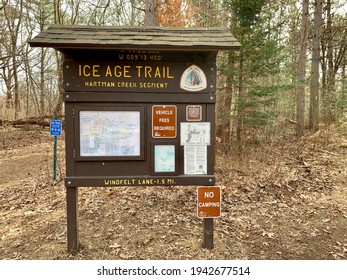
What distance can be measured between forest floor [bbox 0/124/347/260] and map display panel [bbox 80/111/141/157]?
1465mm

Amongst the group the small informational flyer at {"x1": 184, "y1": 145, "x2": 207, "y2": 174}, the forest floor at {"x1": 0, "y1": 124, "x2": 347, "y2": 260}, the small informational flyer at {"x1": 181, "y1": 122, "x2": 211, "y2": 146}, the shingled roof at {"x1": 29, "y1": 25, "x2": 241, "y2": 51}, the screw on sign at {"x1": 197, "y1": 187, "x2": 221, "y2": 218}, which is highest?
the shingled roof at {"x1": 29, "y1": 25, "x2": 241, "y2": 51}

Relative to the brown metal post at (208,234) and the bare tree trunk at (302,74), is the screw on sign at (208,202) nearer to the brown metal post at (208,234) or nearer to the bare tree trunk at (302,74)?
the brown metal post at (208,234)

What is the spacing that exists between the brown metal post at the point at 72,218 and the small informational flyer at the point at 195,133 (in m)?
1.58

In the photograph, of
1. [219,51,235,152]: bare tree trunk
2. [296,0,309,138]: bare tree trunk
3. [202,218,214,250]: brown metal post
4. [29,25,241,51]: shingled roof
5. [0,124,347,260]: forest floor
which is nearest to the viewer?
[29,25,241,51]: shingled roof

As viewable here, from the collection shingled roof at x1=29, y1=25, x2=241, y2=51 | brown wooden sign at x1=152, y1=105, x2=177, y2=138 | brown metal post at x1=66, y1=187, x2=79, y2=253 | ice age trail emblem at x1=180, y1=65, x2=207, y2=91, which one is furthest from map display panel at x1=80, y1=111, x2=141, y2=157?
shingled roof at x1=29, y1=25, x2=241, y2=51

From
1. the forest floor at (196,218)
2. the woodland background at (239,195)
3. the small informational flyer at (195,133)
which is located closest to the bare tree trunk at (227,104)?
the woodland background at (239,195)

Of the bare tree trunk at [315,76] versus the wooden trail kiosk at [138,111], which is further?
the bare tree trunk at [315,76]

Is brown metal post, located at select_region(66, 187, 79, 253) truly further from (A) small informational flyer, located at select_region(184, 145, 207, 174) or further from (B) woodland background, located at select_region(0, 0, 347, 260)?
(A) small informational flyer, located at select_region(184, 145, 207, 174)

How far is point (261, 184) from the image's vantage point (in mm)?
5895

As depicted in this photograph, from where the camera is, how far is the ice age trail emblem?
3.21m

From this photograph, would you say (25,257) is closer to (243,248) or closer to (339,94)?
(243,248)

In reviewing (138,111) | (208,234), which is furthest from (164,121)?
(208,234)

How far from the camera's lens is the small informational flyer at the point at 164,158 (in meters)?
3.30

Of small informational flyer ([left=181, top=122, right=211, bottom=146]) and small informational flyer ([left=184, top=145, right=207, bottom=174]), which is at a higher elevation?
small informational flyer ([left=181, top=122, right=211, bottom=146])
